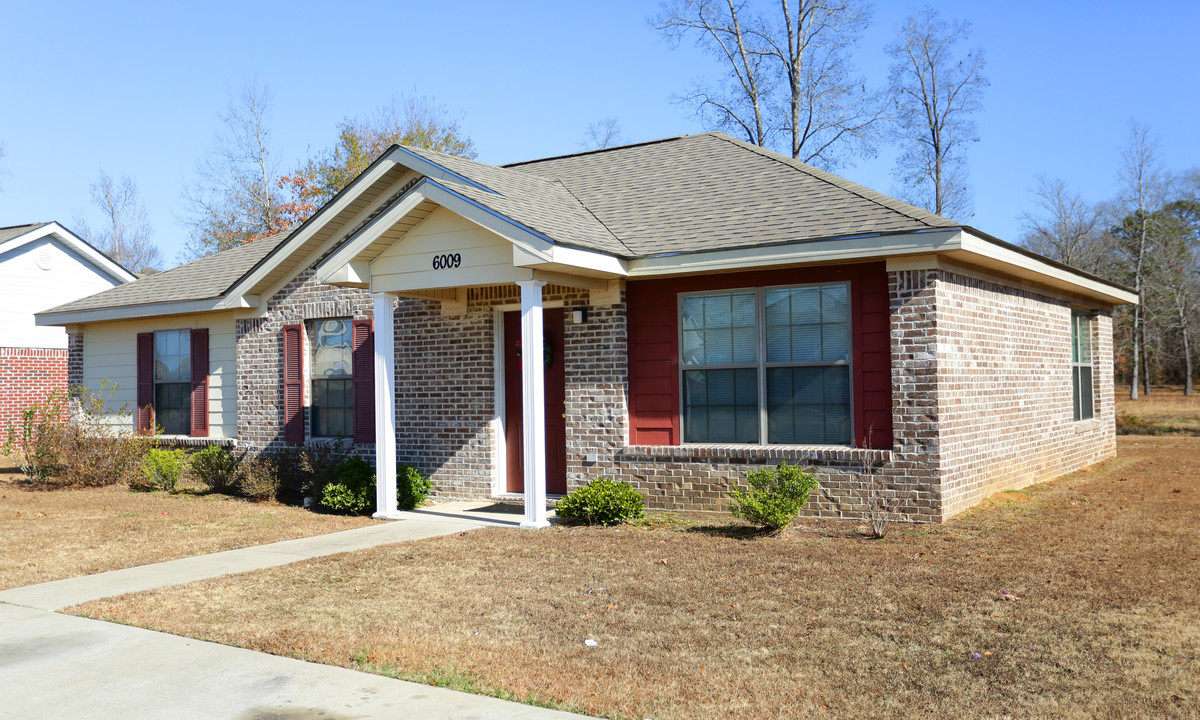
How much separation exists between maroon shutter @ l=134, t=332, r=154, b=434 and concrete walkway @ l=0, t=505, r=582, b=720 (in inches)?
381

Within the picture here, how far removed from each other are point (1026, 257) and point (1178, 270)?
1660 inches

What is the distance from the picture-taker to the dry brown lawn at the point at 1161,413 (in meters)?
25.0

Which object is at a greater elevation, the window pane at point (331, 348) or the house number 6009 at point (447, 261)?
the house number 6009 at point (447, 261)

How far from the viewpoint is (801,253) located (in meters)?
9.96

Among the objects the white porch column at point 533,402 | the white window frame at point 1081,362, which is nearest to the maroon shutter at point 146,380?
the white porch column at point 533,402

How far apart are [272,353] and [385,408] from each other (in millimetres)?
4209

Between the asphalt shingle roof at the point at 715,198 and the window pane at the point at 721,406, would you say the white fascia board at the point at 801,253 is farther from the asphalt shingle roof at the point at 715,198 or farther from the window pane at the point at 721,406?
the window pane at the point at 721,406

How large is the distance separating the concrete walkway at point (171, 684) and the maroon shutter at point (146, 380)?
9.66 m

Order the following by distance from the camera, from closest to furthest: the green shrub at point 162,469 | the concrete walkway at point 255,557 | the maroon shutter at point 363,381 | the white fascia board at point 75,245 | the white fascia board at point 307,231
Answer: the concrete walkway at point 255,557, the white fascia board at point 307,231, the maroon shutter at point 363,381, the green shrub at point 162,469, the white fascia board at point 75,245

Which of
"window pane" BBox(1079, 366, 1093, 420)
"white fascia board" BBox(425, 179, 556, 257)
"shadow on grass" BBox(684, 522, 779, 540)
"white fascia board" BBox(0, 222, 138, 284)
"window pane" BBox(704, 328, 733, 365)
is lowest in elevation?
"shadow on grass" BBox(684, 522, 779, 540)

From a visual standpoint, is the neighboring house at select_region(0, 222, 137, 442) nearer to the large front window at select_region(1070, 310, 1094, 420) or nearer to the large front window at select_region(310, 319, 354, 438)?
the large front window at select_region(310, 319, 354, 438)

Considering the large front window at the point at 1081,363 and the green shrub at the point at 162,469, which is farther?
the large front window at the point at 1081,363

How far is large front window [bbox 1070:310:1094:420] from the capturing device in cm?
1564

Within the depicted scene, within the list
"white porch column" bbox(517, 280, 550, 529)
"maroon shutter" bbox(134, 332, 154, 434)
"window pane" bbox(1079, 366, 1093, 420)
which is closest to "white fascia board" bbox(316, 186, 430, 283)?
"white porch column" bbox(517, 280, 550, 529)
